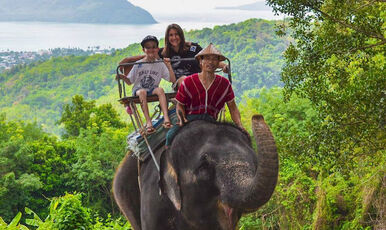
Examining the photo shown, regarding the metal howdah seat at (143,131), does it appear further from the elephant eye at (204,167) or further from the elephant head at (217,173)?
the elephant eye at (204,167)

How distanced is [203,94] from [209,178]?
77 centimetres

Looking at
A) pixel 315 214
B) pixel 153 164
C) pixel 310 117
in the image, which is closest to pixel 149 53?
pixel 153 164

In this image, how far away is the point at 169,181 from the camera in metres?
4.57

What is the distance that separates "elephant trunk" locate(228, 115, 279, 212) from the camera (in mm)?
3275

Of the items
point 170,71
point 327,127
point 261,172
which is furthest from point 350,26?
point 261,172

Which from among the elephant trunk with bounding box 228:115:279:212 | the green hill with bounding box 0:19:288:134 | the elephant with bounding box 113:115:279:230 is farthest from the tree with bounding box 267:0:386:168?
the green hill with bounding box 0:19:288:134

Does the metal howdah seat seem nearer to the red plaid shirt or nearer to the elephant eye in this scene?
the red plaid shirt

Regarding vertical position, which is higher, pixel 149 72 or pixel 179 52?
pixel 179 52

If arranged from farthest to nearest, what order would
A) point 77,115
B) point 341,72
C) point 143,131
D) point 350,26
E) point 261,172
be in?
point 77,115
point 341,72
point 350,26
point 143,131
point 261,172

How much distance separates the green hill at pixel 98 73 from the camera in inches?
3610

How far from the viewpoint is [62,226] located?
10672 mm

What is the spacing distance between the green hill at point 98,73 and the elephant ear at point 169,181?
81641mm

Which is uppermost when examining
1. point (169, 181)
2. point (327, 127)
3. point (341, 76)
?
point (169, 181)

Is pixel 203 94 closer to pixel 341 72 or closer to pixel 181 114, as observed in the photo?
pixel 181 114
